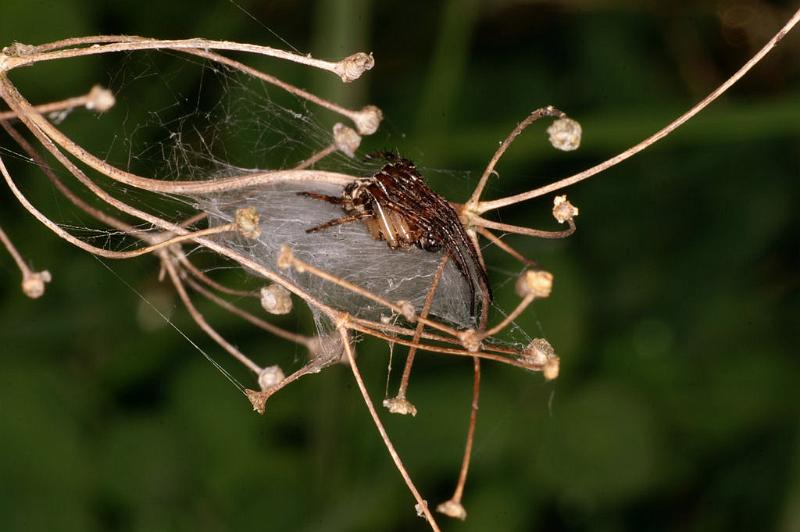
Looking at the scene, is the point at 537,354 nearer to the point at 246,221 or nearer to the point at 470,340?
the point at 470,340

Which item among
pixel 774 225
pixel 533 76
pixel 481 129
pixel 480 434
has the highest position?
pixel 533 76

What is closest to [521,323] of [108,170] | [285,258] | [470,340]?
[470,340]

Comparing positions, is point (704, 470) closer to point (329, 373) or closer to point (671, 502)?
point (671, 502)

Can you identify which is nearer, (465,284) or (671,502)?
(465,284)

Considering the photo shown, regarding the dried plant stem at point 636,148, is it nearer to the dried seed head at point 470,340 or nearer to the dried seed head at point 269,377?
the dried seed head at point 470,340

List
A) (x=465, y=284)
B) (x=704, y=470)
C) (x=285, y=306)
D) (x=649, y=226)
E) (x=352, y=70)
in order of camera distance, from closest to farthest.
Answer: (x=352, y=70) < (x=285, y=306) < (x=465, y=284) < (x=704, y=470) < (x=649, y=226)

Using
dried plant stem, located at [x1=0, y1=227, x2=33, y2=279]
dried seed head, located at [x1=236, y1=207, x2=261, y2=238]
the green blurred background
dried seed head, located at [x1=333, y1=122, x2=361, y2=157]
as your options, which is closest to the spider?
dried seed head, located at [x1=333, y1=122, x2=361, y2=157]

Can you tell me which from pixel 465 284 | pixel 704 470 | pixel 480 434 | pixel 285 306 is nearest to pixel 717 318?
pixel 704 470
